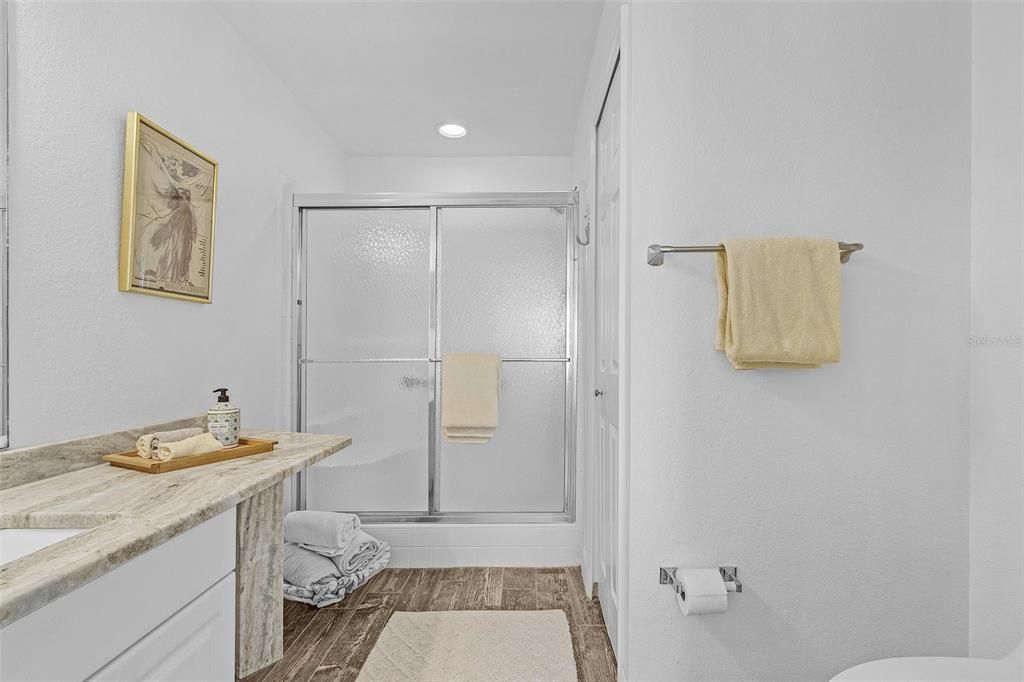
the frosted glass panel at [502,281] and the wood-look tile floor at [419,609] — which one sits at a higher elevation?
the frosted glass panel at [502,281]

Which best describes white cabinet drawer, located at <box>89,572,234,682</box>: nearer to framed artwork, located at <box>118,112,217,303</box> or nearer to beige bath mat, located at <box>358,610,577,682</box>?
beige bath mat, located at <box>358,610,577,682</box>

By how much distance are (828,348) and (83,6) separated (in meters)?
2.17

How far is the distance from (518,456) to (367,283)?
1188mm

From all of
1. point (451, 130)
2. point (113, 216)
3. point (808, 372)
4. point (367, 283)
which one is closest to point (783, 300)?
point (808, 372)

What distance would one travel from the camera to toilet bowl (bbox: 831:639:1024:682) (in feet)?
3.54

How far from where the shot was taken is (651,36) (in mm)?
1561

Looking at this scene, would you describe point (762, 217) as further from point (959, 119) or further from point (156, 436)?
point (156, 436)

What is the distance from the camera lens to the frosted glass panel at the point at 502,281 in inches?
114

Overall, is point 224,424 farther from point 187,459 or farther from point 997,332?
point 997,332

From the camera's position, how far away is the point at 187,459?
1.52 m

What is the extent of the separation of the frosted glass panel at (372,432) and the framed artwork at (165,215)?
951 millimetres

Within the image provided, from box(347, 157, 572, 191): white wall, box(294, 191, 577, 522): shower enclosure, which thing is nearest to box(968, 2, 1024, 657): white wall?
box(294, 191, 577, 522): shower enclosure

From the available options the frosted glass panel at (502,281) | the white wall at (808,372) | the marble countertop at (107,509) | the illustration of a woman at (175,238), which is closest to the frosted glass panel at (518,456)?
the frosted glass panel at (502,281)

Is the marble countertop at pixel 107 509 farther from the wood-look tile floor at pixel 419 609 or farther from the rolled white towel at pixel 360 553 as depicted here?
the rolled white towel at pixel 360 553
